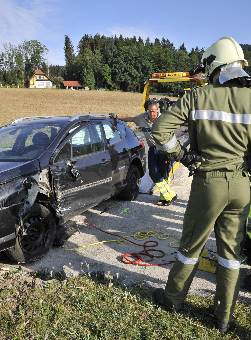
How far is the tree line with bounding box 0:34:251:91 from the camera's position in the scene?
102850 millimetres

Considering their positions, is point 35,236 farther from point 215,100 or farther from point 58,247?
point 215,100

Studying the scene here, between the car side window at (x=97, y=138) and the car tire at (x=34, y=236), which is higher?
the car side window at (x=97, y=138)

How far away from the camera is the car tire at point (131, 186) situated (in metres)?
7.89

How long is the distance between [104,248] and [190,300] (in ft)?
6.10

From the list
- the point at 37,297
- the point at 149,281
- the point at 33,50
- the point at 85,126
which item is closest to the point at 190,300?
the point at 149,281

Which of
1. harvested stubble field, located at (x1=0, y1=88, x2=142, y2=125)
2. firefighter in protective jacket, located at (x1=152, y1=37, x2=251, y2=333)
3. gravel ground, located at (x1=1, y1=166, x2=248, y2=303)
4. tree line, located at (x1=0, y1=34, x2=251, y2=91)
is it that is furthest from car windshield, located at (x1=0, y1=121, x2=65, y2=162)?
tree line, located at (x1=0, y1=34, x2=251, y2=91)

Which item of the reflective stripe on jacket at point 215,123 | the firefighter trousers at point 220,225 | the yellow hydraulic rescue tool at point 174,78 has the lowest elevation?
the firefighter trousers at point 220,225

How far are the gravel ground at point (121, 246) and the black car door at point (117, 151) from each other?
25.1 inches

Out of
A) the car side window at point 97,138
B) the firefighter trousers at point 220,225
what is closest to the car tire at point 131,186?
the car side window at point 97,138

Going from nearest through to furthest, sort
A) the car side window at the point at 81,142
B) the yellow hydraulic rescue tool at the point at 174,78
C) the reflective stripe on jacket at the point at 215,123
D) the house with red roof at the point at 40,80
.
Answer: the reflective stripe on jacket at the point at 215,123 → the car side window at the point at 81,142 → the yellow hydraulic rescue tool at the point at 174,78 → the house with red roof at the point at 40,80

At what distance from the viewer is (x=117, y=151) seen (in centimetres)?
734

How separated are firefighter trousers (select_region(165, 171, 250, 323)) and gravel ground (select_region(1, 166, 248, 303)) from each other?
0.82 meters

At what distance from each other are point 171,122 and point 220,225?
914 millimetres

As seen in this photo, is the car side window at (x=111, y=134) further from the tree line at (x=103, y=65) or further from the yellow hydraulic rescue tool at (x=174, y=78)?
the tree line at (x=103, y=65)
